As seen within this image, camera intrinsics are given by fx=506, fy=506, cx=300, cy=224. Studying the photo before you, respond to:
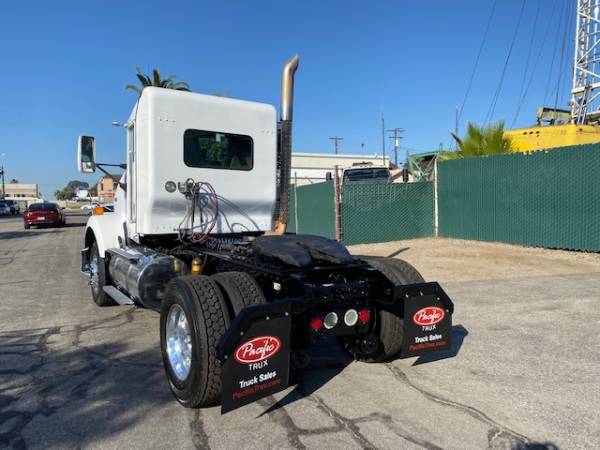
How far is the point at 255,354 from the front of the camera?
332 centimetres

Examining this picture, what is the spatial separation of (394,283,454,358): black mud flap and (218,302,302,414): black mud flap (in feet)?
3.63

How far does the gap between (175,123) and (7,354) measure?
9.83 ft

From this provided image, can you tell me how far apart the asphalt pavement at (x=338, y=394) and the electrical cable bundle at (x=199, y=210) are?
1.26m

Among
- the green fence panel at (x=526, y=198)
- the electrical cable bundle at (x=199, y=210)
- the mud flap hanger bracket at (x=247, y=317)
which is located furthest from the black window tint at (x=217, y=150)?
the green fence panel at (x=526, y=198)

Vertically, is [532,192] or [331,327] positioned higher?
[532,192]

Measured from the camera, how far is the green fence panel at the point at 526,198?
10.5m

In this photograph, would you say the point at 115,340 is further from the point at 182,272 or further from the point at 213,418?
A: the point at 213,418

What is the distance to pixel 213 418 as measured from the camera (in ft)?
11.9

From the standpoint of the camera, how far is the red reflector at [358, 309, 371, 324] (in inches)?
161

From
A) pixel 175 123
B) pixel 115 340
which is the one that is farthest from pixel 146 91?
pixel 115 340

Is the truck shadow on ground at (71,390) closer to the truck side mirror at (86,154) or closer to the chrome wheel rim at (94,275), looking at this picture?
the chrome wheel rim at (94,275)

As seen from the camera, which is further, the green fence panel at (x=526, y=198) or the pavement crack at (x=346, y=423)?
the green fence panel at (x=526, y=198)

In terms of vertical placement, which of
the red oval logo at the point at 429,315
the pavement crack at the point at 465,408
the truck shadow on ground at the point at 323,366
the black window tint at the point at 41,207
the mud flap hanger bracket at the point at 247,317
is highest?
the black window tint at the point at 41,207

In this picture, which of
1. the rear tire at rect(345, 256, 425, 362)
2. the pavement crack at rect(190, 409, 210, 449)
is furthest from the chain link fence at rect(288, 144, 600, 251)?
the pavement crack at rect(190, 409, 210, 449)
